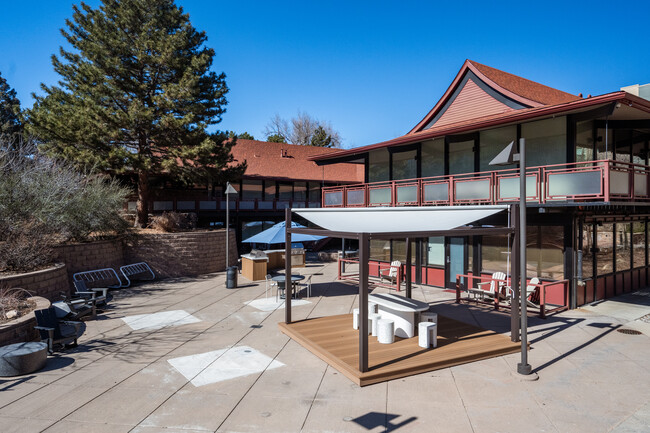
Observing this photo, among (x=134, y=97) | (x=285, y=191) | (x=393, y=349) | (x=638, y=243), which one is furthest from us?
(x=285, y=191)

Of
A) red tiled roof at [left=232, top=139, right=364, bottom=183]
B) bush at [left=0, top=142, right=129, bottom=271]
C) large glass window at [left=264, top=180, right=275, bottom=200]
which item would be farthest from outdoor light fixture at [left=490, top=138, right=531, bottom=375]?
large glass window at [left=264, top=180, right=275, bottom=200]

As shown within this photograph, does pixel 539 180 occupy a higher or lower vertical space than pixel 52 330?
higher

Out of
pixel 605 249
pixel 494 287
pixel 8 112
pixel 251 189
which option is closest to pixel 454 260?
pixel 494 287

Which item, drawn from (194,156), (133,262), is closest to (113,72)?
(194,156)

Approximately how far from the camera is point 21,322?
7867 mm

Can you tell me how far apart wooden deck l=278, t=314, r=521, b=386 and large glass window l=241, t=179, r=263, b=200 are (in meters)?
20.1

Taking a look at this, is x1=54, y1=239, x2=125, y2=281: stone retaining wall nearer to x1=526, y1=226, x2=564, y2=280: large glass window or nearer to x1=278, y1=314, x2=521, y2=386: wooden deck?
x1=278, y1=314, x2=521, y2=386: wooden deck

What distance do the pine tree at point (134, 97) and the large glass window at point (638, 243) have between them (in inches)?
711

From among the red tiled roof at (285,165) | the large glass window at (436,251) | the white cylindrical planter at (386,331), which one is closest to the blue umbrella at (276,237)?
the large glass window at (436,251)

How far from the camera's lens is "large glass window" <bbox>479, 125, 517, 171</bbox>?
1389 cm

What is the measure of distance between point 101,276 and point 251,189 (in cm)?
1487

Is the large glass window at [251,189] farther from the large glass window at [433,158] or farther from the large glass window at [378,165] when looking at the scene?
the large glass window at [433,158]

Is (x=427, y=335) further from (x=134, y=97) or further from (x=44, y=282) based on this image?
(x=134, y=97)

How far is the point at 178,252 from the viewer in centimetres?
1848
